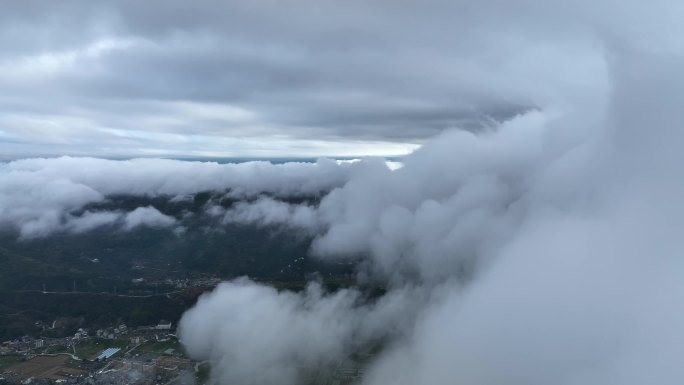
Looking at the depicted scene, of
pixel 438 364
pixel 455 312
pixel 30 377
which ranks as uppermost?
pixel 455 312

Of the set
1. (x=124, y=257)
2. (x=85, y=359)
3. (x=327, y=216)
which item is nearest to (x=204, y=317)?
(x=85, y=359)

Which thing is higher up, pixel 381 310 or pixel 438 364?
pixel 438 364

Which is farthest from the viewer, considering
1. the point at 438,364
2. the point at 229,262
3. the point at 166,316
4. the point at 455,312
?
the point at 229,262

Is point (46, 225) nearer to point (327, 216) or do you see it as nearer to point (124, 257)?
point (124, 257)

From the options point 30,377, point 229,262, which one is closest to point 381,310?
point 30,377

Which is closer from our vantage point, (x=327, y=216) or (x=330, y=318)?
(x=330, y=318)

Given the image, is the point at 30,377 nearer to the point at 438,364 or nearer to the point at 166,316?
the point at 166,316

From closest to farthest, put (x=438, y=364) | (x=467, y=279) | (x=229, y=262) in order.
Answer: (x=438, y=364) < (x=467, y=279) < (x=229, y=262)
